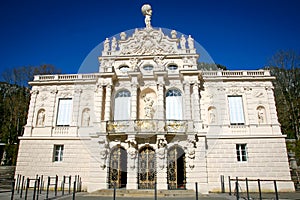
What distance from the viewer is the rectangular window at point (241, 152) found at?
17.0 metres

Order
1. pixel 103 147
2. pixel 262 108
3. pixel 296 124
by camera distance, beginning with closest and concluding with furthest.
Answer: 1. pixel 103 147
2. pixel 262 108
3. pixel 296 124

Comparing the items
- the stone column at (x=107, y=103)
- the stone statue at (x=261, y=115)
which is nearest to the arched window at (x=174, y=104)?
the stone column at (x=107, y=103)

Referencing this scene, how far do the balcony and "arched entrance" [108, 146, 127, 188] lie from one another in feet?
5.48

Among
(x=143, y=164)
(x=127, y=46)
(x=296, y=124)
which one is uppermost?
(x=127, y=46)

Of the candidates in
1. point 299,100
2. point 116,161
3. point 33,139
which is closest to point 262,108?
point 299,100

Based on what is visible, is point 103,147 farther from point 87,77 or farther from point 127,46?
point 127,46

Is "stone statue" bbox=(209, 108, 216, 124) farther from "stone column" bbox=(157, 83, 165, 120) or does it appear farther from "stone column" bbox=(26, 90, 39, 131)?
"stone column" bbox=(26, 90, 39, 131)

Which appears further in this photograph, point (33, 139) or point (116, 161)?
point (33, 139)

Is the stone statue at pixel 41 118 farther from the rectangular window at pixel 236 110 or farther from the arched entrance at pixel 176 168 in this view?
the rectangular window at pixel 236 110

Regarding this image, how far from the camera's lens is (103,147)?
52.5ft

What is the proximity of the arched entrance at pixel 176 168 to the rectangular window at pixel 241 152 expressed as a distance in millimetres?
4416

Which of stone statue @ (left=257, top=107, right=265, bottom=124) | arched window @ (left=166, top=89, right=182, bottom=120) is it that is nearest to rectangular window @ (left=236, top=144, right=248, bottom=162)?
stone statue @ (left=257, top=107, right=265, bottom=124)

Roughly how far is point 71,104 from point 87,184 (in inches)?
270

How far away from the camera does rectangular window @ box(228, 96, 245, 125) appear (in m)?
18.0
